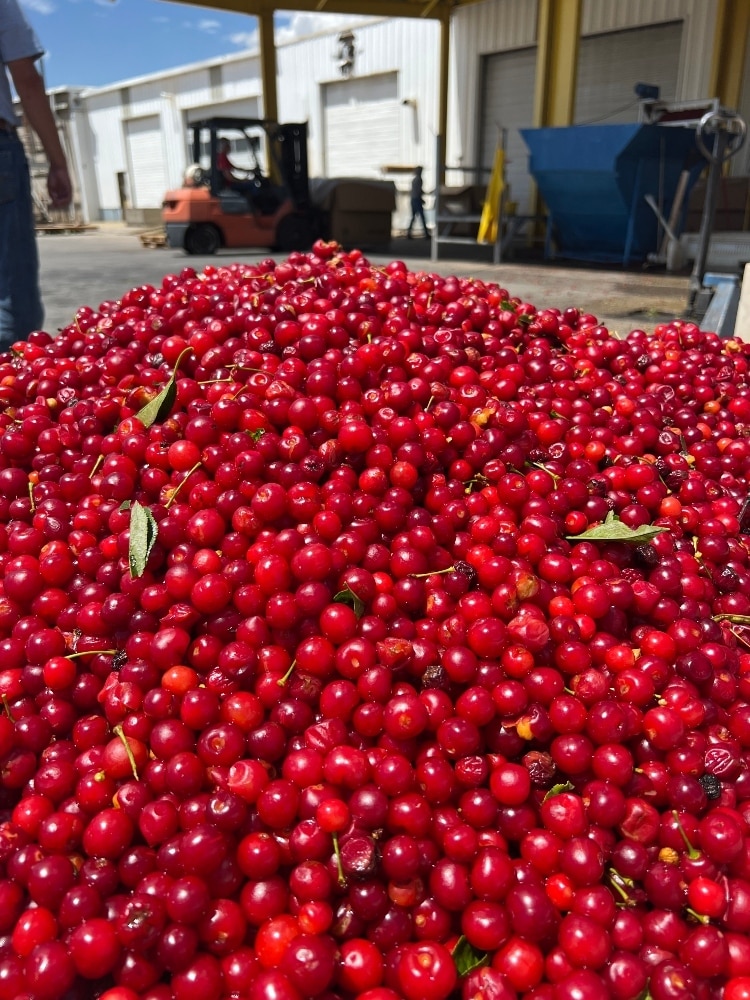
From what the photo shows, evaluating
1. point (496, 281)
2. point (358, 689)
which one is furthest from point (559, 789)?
point (496, 281)

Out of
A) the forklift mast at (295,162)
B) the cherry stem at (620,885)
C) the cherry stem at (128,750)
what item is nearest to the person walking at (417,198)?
the forklift mast at (295,162)

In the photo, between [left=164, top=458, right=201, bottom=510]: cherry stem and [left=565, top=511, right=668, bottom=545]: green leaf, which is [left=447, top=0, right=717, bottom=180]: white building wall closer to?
[left=565, top=511, right=668, bottom=545]: green leaf

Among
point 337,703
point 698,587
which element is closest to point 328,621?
point 337,703

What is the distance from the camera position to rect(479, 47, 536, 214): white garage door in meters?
18.9

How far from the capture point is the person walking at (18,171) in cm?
375

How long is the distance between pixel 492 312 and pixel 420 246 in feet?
59.3

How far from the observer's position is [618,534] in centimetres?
198

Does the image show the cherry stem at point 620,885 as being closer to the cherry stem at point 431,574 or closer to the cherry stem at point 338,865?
the cherry stem at point 338,865

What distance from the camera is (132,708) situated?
5.06ft

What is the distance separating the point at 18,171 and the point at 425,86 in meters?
21.0

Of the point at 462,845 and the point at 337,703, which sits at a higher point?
the point at 337,703

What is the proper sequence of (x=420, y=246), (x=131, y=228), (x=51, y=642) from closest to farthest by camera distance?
(x=51, y=642), (x=420, y=246), (x=131, y=228)

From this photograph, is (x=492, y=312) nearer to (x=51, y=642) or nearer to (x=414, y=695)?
(x=414, y=695)

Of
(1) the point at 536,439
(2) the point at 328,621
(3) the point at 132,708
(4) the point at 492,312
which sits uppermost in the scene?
(4) the point at 492,312
